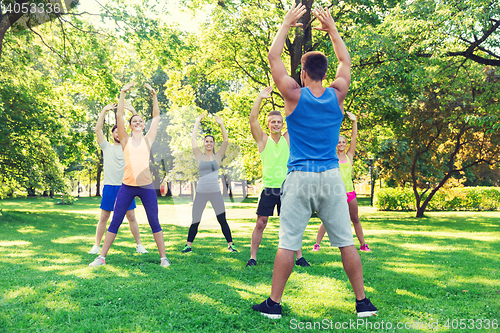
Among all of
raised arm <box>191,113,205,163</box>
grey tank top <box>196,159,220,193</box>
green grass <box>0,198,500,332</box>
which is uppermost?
raised arm <box>191,113,205,163</box>

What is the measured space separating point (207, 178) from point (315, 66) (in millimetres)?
3553

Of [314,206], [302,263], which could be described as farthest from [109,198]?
[314,206]

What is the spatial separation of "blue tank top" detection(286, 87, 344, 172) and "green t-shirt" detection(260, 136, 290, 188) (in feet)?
6.17

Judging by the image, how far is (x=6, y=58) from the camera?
13773 millimetres

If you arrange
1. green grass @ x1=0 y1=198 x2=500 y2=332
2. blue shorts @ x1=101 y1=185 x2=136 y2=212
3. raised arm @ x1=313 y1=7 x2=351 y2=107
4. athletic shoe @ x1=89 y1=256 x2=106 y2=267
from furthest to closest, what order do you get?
blue shorts @ x1=101 y1=185 x2=136 y2=212 → athletic shoe @ x1=89 y1=256 x2=106 y2=267 → raised arm @ x1=313 y1=7 x2=351 y2=107 → green grass @ x1=0 y1=198 x2=500 y2=332

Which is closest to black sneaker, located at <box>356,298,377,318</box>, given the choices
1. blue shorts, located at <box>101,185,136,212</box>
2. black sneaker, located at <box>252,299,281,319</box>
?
black sneaker, located at <box>252,299,281,319</box>

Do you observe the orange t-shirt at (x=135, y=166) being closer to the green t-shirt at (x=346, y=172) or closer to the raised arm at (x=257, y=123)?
the raised arm at (x=257, y=123)

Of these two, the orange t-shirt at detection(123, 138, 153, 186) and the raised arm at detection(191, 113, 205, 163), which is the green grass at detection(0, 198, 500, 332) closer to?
the orange t-shirt at detection(123, 138, 153, 186)

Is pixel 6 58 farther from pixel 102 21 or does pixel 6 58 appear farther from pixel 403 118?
pixel 403 118

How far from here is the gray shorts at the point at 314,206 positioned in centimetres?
318

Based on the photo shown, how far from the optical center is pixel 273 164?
5.21m

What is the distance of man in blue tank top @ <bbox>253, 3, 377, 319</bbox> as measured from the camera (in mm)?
3176

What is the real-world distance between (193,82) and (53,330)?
666 inches

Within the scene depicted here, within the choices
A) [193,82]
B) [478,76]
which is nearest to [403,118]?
[478,76]
